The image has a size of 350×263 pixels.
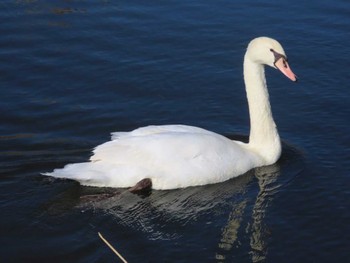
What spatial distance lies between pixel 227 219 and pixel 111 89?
470cm

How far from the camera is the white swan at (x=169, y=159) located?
35.2 feet

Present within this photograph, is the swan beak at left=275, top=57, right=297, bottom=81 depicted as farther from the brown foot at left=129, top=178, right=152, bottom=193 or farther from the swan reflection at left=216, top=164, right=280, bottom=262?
the brown foot at left=129, top=178, right=152, bottom=193

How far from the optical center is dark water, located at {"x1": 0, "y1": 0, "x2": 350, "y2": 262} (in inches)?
378

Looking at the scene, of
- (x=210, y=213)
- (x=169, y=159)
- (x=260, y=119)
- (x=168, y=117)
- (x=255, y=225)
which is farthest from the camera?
(x=168, y=117)

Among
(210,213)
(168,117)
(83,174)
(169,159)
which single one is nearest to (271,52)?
(169,159)

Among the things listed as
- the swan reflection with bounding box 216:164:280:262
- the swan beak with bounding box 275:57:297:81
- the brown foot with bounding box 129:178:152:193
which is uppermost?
the swan beak with bounding box 275:57:297:81

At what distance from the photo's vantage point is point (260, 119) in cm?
1195

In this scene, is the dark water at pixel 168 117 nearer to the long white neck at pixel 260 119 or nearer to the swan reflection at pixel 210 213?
the swan reflection at pixel 210 213

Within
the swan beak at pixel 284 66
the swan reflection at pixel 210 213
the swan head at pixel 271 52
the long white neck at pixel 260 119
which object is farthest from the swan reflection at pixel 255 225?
the swan head at pixel 271 52

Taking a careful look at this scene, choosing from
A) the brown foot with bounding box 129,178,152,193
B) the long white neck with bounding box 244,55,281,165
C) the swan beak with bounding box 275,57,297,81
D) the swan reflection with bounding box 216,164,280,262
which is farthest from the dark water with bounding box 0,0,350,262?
the swan beak with bounding box 275,57,297,81

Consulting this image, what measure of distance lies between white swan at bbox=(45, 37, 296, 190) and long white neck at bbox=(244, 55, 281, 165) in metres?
0.20

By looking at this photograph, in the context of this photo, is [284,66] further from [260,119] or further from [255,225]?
[255,225]

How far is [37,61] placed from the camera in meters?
15.0

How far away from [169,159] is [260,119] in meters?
1.88
